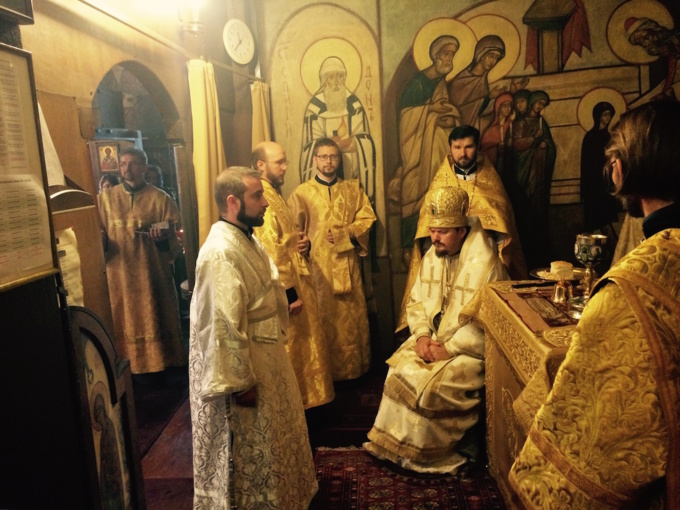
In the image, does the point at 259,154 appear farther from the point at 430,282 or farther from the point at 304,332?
the point at 430,282

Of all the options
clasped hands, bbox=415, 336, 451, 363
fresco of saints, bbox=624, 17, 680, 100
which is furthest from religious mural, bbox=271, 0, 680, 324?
clasped hands, bbox=415, 336, 451, 363

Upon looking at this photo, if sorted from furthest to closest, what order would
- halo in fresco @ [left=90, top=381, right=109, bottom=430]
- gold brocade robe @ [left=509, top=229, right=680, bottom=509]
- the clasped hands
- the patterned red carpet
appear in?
the clasped hands → the patterned red carpet → halo in fresco @ [left=90, top=381, right=109, bottom=430] → gold brocade robe @ [left=509, top=229, right=680, bottom=509]

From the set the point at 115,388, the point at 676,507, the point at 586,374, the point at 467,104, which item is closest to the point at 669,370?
the point at 586,374

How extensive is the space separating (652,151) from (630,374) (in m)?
0.55

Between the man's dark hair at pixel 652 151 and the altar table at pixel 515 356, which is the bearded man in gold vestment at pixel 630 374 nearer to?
the man's dark hair at pixel 652 151

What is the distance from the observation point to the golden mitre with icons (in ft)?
10.9

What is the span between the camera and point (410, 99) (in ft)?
16.1

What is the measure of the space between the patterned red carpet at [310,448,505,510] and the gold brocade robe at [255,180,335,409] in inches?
26.6

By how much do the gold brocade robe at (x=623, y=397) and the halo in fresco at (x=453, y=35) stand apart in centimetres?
388

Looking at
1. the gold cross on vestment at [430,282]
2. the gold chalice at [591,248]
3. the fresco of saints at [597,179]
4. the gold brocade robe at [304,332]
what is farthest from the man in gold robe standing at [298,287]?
the fresco of saints at [597,179]

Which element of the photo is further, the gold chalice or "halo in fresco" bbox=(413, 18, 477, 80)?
"halo in fresco" bbox=(413, 18, 477, 80)

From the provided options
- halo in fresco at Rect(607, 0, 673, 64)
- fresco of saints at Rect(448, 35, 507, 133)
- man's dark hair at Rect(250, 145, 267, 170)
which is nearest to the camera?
man's dark hair at Rect(250, 145, 267, 170)

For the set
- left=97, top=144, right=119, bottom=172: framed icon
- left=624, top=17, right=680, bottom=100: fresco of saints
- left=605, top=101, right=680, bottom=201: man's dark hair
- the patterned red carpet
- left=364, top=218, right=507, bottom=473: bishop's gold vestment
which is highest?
left=624, top=17, right=680, bottom=100: fresco of saints

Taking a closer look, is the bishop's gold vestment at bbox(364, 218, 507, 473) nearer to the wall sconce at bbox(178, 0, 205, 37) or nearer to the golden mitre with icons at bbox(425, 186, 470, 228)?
the golden mitre with icons at bbox(425, 186, 470, 228)
